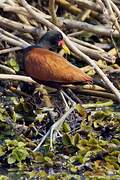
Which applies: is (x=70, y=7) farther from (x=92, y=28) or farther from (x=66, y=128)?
(x=66, y=128)

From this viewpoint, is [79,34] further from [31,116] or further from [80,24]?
[31,116]

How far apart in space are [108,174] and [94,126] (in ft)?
3.06

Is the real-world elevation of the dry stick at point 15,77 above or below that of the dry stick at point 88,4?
below

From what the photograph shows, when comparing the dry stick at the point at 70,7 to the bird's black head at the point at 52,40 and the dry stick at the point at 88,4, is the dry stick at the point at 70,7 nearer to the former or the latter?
the dry stick at the point at 88,4

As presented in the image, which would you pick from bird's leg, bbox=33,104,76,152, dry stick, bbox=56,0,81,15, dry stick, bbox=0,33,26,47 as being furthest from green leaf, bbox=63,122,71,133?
dry stick, bbox=56,0,81,15

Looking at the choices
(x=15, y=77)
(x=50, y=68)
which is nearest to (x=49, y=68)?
(x=50, y=68)

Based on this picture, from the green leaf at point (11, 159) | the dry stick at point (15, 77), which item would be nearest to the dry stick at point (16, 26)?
the dry stick at point (15, 77)

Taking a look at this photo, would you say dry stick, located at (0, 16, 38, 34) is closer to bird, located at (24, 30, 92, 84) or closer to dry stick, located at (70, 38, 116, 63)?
dry stick, located at (70, 38, 116, 63)

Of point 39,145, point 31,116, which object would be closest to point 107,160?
point 39,145

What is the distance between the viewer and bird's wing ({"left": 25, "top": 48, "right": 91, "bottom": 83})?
5.70 m

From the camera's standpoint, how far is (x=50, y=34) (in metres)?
6.19

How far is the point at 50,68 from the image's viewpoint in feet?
19.0

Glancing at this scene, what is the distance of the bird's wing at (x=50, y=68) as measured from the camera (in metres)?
5.70

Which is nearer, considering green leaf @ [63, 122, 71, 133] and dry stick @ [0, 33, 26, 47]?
green leaf @ [63, 122, 71, 133]
